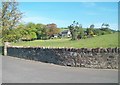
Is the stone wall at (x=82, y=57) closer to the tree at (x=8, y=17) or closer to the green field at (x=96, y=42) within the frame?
the green field at (x=96, y=42)

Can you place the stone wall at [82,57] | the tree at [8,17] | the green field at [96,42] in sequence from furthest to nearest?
1. the tree at [8,17]
2. the green field at [96,42]
3. the stone wall at [82,57]

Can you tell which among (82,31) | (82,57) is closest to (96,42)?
(82,57)

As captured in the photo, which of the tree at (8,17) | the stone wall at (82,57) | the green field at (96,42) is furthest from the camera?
the tree at (8,17)

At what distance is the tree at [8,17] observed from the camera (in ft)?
152

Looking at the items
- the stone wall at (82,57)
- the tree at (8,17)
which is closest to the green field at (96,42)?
the stone wall at (82,57)

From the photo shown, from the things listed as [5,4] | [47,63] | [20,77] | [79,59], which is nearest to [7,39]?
[5,4]

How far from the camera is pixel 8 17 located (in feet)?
153

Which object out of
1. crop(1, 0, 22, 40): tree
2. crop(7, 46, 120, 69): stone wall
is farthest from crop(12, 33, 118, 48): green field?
crop(1, 0, 22, 40): tree

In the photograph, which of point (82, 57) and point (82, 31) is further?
point (82, 31)

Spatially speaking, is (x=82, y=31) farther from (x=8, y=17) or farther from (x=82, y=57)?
(x=82, y=57)

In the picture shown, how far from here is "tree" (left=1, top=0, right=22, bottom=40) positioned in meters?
46.4

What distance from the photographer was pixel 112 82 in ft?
39.7

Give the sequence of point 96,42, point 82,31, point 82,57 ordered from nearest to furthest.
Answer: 1. point 82,57
2. point 96,42
3. point 82,31

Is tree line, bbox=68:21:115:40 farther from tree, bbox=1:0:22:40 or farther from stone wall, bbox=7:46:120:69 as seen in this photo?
stone wall, bbox=7:46:120:69
